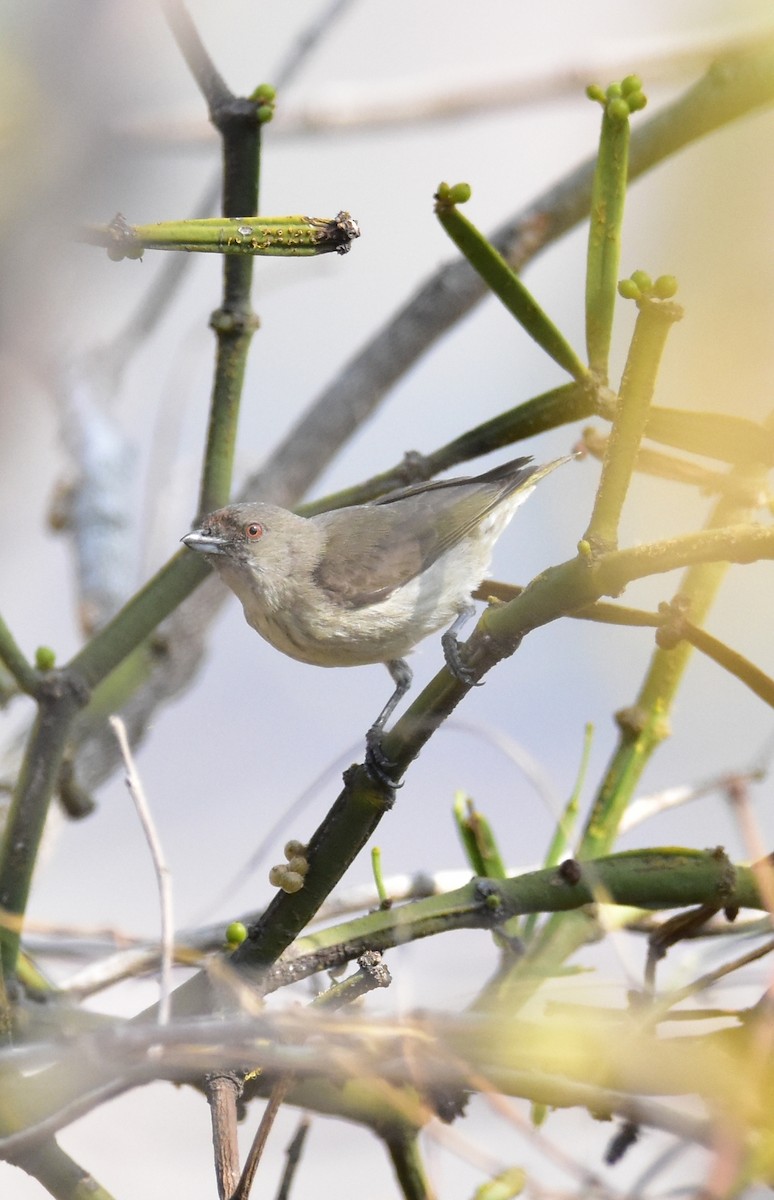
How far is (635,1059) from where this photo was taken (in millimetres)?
838

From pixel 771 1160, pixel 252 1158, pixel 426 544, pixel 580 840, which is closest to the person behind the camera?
pixel 771 1160

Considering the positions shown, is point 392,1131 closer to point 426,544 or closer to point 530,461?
point 426,544

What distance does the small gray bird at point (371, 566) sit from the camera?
276 centimetres

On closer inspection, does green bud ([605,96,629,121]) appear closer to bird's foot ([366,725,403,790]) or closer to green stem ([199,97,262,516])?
green stem ([199,97,262,516])

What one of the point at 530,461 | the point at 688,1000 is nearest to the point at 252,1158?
the point at 688,1000

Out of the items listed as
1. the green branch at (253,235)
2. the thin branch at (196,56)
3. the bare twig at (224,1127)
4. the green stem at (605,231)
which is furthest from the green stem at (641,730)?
the thin branch at (196,56)

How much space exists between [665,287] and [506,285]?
49 centimetres

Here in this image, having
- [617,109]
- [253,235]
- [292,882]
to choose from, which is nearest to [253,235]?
[253,235]

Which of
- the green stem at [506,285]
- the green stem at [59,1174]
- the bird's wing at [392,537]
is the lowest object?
the green stem at [59,1174]

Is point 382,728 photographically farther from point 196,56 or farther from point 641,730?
point 196,56

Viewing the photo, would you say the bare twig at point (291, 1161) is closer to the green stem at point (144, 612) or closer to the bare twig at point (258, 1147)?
the bare twig at point (258, 1147)

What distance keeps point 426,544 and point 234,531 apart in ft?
1.78

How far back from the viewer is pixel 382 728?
90.4 inches

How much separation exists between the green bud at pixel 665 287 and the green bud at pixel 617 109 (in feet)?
1.13
